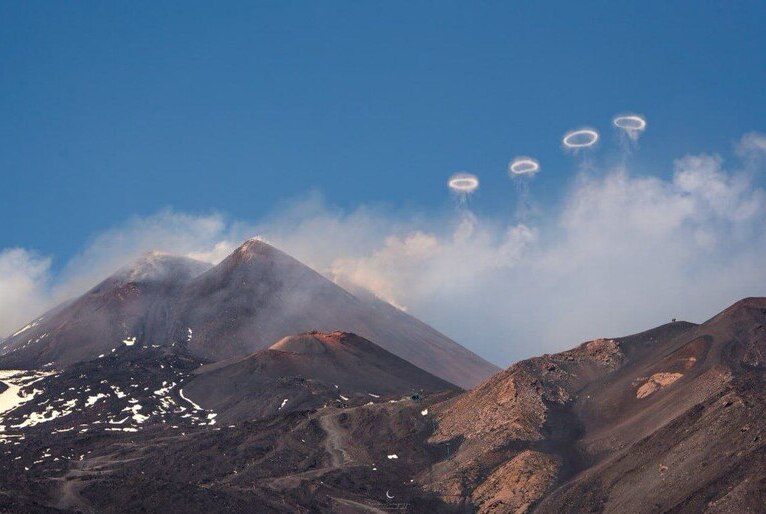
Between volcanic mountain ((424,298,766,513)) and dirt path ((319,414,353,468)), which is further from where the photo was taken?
dirt path ((319,414,353,468))

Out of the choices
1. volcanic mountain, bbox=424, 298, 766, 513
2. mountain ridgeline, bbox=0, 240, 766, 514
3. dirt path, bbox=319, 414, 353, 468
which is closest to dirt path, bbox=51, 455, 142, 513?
mountain ridgeline, bbox=0, 240, 766, 514

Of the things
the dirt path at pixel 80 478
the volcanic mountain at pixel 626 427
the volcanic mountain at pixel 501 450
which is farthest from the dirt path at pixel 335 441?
the dirt path at pixel 80 478

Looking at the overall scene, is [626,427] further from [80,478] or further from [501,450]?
[80,478]

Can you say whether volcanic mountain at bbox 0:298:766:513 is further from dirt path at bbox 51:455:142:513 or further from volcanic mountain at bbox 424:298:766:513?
dirt path at bbox 51:455:142:513

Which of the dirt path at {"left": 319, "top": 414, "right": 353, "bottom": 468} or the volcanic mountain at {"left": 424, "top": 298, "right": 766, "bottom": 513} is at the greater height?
the dirt path at {"left": 319, "top": 414, "right": 353, "bottom": 468}

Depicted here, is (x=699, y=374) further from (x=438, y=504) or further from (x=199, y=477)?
→ (x=199, y=477)

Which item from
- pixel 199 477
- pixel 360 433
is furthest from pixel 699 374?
pixel 199 477

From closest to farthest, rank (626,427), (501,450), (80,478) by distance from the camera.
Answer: (626,427)
(501,450)
(80,478)

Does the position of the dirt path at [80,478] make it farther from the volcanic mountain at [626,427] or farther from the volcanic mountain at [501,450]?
the volcanic mountain at [626,427]

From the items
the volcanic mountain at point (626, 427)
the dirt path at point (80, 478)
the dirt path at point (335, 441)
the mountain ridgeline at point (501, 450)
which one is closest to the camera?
the volcanic mountain at point (626, 427)

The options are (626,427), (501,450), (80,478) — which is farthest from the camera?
(80,478)

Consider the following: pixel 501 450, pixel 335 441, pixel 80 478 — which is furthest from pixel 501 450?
pixel 80 478
